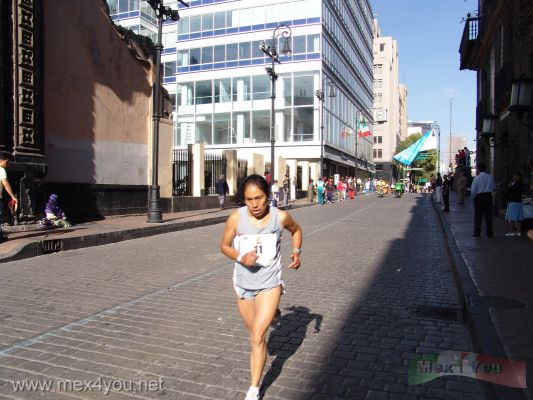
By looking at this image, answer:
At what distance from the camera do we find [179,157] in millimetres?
21781

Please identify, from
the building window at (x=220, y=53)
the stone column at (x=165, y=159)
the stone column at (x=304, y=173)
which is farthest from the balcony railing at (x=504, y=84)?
the building window at (x=220, y=53)

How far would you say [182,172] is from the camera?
21.8 m

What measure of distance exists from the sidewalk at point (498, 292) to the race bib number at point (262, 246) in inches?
72.4

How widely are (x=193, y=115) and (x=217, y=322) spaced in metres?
46.1

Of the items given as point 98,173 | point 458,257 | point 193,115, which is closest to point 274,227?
point 458,257

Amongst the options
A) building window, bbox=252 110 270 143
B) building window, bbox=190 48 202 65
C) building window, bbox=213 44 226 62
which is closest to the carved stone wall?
building window, bbox=252 110 270 143

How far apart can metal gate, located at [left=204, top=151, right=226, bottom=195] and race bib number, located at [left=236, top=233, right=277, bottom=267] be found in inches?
816

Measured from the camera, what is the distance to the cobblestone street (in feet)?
11.9

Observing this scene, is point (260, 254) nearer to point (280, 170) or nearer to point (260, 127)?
point (280, 170)

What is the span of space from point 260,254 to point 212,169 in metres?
21.5

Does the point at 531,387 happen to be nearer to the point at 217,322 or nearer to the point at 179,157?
the point at 217,322

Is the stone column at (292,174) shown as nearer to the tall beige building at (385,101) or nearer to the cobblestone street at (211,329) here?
the cobblestone street at (211,329)

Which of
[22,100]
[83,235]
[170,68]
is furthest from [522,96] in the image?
[170,68]

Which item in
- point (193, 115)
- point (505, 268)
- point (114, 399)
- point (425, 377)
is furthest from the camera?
point (193, 115)
